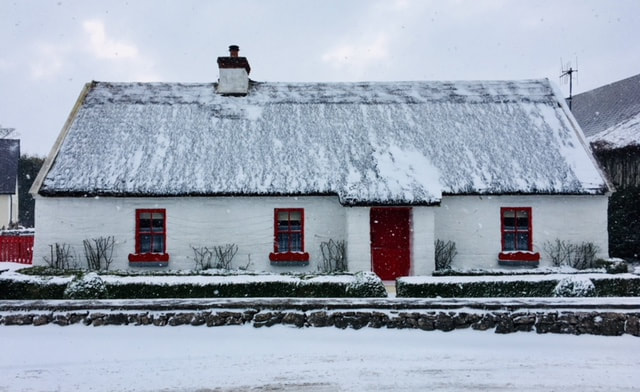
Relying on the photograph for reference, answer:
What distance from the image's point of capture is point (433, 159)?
16719 mm

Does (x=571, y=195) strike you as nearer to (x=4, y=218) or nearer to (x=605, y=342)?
(x=605, y=342)

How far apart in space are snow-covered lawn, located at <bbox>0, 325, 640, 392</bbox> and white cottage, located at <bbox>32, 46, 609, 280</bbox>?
5.30m

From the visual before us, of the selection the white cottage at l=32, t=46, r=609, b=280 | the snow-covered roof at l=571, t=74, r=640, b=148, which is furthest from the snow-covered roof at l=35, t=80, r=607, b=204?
the snow-covered roof at l=571, t=74, r=640, b=148

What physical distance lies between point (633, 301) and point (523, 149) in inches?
301

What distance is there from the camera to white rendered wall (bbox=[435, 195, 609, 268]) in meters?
15.8

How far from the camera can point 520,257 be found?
51.2 ft

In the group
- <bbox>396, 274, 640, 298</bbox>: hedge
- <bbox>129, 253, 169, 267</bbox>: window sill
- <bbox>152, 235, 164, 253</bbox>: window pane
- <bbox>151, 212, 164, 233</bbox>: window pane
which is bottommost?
<bbox>396, 274, 640, 298</bbox>: hedge

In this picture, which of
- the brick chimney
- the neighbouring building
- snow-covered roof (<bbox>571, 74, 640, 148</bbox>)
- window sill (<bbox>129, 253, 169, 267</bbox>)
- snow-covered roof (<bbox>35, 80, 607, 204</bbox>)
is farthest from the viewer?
snow-covered roof (<bbox>571, 74, 640, 148</bbox>)

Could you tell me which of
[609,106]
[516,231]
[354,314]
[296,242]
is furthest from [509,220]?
[609,106]

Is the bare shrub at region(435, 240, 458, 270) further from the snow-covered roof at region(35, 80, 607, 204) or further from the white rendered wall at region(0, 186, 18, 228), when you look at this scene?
the white rendered wall at region(0, 186, 18, 228)

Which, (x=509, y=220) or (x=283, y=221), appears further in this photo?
(x=509, y=220)

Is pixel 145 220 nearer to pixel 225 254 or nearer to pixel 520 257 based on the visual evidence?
pixel 225 254

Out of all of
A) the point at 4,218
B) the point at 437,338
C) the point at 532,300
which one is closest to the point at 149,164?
the point at 437,338

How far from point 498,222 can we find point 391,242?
11.7 feet
